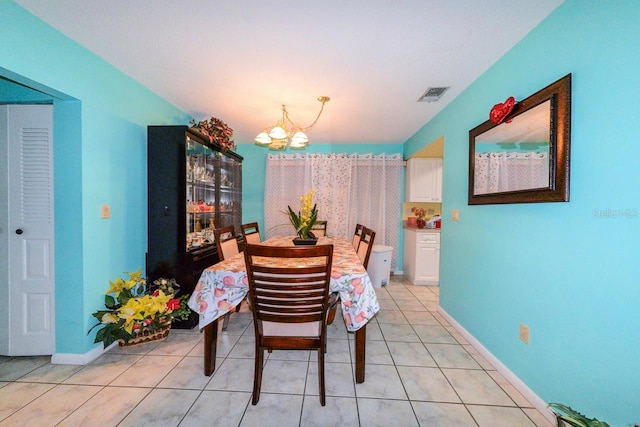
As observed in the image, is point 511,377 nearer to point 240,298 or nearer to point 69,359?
point 240,298

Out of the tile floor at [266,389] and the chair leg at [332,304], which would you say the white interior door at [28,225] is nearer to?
the tile floor at [266,389]

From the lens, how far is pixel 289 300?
1.55 metres

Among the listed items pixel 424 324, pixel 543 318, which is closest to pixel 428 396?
pixel 543 318

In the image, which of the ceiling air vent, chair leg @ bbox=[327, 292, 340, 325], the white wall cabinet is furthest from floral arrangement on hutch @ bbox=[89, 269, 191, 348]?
the white wall cabinet

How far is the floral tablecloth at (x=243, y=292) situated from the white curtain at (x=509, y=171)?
1182mm

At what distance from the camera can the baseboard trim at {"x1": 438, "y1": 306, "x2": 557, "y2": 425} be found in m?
1.57

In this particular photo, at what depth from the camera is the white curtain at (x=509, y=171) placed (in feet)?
5.30

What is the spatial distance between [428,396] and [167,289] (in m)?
2.31

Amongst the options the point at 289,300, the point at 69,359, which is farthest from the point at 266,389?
the point at 69,359

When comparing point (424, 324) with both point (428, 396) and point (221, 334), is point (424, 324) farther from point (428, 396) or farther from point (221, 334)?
point (221, 334)

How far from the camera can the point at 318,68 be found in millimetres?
2246

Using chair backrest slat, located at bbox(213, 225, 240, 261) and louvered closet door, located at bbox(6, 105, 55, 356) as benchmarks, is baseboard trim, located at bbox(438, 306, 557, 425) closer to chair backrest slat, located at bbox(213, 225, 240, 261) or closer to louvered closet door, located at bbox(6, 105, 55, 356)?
chair backrest slat, located at bbox(213, 225, 240, 261)

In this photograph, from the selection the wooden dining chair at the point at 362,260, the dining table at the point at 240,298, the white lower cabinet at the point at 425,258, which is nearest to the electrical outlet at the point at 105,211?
the dining table at the point at 240,298

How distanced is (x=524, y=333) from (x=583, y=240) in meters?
0.77
